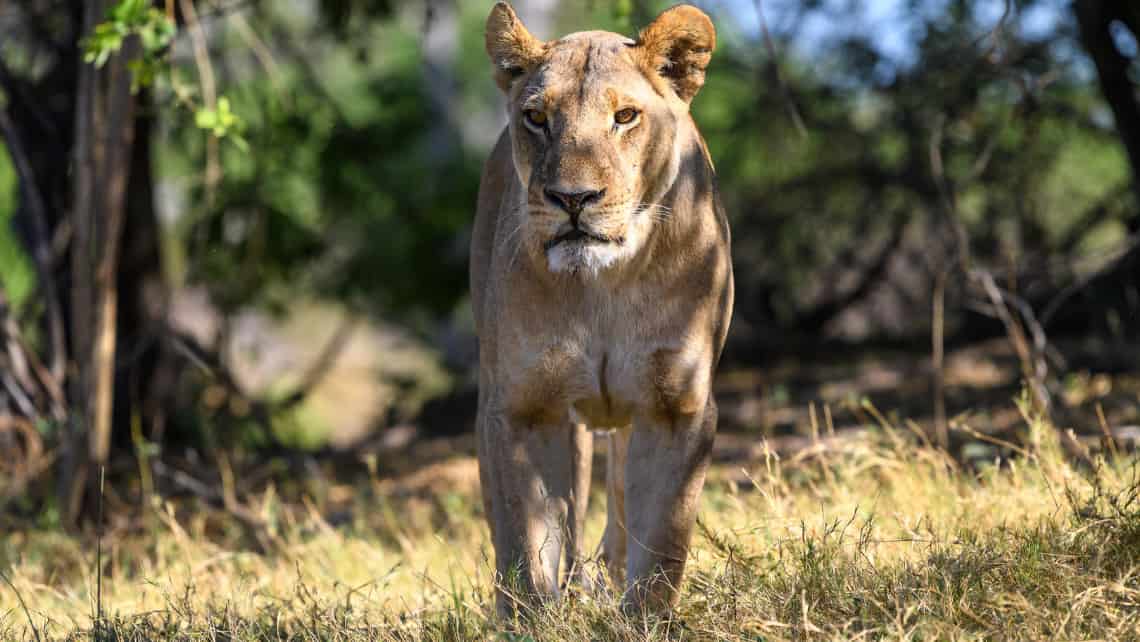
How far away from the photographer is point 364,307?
11477 mm

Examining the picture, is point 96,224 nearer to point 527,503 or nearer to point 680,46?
point 527,503

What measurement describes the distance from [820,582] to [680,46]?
1.55 meters

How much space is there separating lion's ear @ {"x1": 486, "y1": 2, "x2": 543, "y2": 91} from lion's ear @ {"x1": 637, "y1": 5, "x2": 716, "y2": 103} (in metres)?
0.31

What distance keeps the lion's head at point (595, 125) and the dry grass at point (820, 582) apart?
0.87 meters

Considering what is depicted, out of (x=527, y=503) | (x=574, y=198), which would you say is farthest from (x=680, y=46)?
(x=527, y=503)

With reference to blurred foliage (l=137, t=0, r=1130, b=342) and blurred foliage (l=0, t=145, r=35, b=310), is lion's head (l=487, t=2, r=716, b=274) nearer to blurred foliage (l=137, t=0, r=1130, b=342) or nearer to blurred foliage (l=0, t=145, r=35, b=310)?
blurred foliage (l=137, t=0, r=1130, b=342)

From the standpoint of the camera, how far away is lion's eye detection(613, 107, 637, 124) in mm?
3838

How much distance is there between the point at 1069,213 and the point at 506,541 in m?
6.55

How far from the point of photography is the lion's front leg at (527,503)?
13.0 feet

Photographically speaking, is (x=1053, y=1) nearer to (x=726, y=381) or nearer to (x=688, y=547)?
(x=726, y=381)

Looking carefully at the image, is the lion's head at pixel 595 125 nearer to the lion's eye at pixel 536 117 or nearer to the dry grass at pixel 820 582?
the lion's eye at pixel 536 117

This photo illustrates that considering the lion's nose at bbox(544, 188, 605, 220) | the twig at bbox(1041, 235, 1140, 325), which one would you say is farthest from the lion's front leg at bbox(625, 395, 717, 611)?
the twig at bbox(1041, 235, 1140, 325)

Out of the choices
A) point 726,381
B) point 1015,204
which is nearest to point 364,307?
point 726,381

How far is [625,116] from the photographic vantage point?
385 cm
